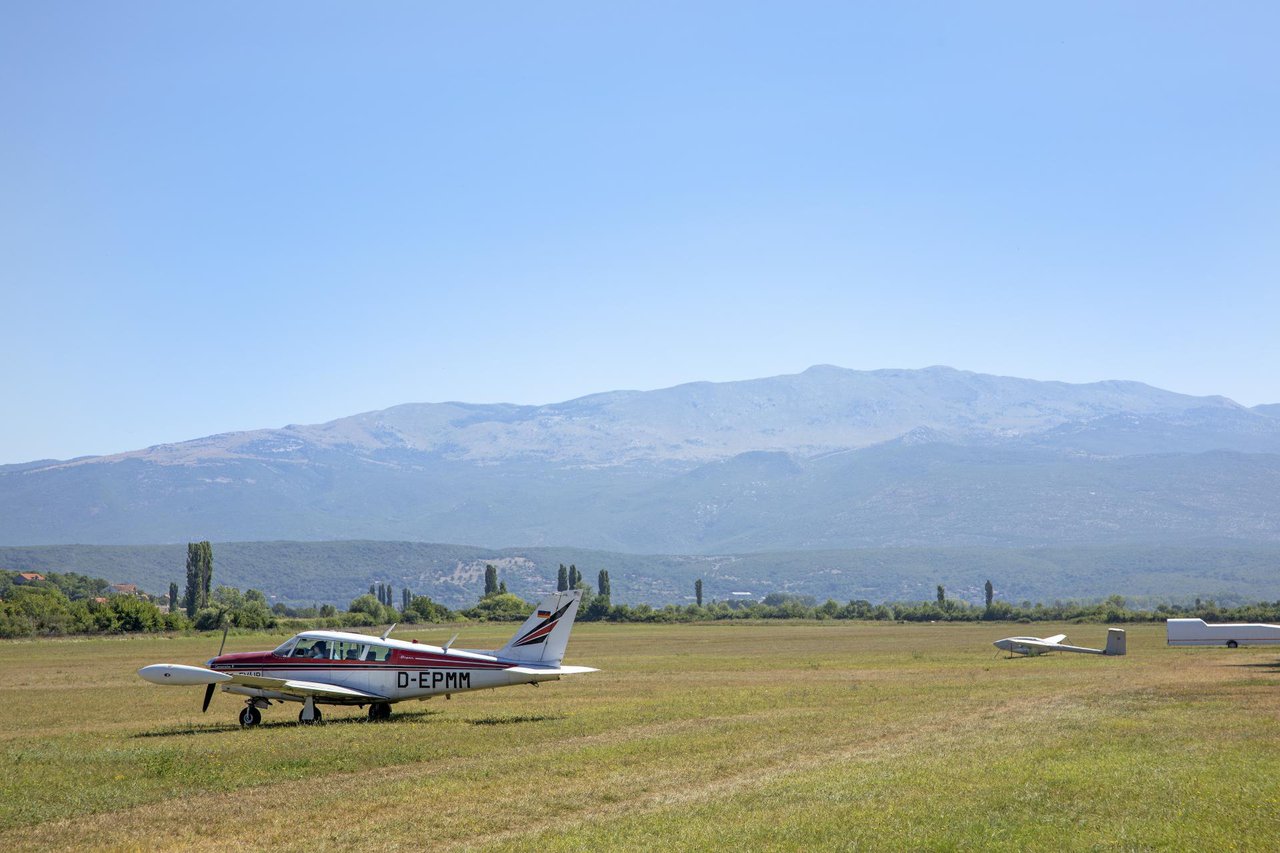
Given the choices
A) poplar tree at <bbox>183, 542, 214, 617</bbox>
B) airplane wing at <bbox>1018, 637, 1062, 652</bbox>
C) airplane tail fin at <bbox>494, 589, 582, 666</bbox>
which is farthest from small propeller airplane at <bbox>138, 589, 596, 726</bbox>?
poplar tree at <bbox>183, 542, 214, 617</bbox>

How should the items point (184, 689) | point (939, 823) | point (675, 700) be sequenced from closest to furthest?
point (939, 823), point (675, 700), point (184, 689)

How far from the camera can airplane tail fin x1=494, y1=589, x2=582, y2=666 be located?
2684cm

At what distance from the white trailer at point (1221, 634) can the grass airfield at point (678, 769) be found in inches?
952

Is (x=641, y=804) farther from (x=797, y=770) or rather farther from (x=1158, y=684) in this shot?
(x=1158, y=684)

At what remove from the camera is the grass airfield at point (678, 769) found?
13.6 meters

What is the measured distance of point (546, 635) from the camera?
26938 mm

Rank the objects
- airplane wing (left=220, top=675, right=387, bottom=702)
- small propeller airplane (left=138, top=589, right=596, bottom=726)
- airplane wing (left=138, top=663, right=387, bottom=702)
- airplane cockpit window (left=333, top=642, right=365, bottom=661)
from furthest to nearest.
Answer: airplane cockpit window (left=333, top=642, right=365, bottom=661)
small propeller airplane (left=138, top=589, right=596, bottom=726)
airplane wing (left=220, top=675, right=387, bottom=702)
airplane wing (left=138, top=663, right=387, bottom=702)

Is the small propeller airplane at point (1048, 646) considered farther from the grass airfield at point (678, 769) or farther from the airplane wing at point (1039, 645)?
the grass airfield at point (678, 769)

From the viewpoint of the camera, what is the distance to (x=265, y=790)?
17.1 metres

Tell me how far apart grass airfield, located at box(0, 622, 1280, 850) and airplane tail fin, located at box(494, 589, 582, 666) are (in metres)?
1.42

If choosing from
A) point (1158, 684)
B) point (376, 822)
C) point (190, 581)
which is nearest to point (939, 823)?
point (376, 822)

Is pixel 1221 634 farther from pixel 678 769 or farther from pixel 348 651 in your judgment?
pixel 678 769

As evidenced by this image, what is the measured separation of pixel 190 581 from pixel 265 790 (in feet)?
399

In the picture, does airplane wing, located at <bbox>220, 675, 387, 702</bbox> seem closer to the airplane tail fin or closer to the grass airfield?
the grass airfield
